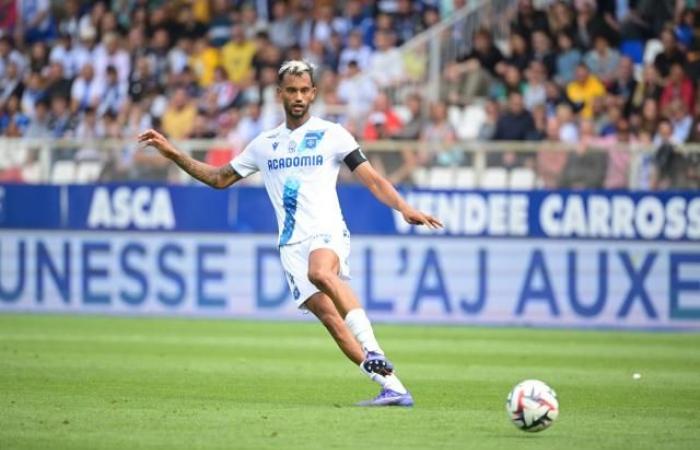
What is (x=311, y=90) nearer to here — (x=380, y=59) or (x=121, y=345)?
(x=121, y=345)

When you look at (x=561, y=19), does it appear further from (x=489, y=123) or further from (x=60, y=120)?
(x=60, y=120)

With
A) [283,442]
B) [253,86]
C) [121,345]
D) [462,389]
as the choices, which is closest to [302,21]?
[253,86]

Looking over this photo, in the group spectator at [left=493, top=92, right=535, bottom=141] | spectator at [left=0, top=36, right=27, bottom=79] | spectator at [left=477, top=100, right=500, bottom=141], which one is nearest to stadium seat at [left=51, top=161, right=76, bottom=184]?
spectator at [left=0, top=36, right=27, bottom=79]

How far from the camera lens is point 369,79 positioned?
24203mm

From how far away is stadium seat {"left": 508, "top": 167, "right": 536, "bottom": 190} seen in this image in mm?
20750

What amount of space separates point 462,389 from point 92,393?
3.06m

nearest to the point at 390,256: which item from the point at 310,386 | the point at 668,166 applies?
the point at 668,166

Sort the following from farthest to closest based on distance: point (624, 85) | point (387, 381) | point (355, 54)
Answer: point (355, 54), point (624, 85), point (387, 381)

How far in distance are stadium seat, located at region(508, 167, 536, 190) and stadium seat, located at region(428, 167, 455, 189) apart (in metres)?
0.83

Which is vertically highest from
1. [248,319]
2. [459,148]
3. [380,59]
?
[380,59]

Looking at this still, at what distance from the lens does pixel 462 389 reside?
12.6 meters

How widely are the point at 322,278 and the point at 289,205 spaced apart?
0.69 metres

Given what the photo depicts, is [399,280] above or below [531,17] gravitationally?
below

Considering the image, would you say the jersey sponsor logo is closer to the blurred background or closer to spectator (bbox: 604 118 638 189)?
the blurred background
